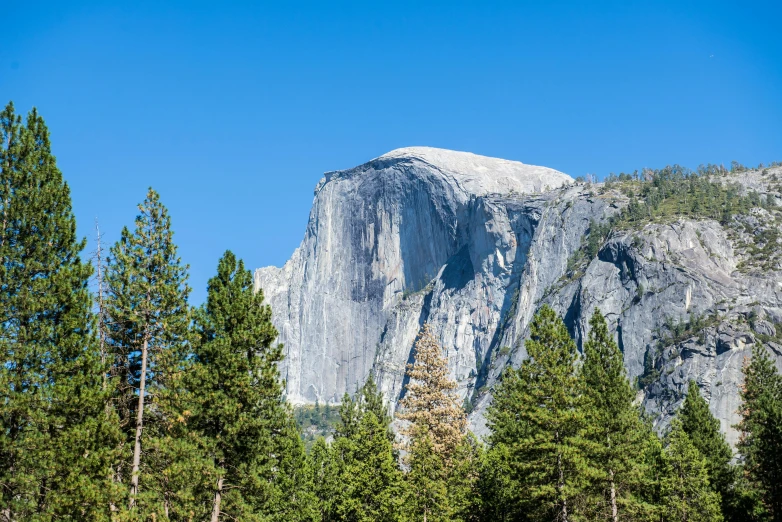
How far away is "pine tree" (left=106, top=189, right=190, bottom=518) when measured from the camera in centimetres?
3219

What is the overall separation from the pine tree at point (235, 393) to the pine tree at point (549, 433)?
13.4m

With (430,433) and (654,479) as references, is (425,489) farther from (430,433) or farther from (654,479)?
(654,479)

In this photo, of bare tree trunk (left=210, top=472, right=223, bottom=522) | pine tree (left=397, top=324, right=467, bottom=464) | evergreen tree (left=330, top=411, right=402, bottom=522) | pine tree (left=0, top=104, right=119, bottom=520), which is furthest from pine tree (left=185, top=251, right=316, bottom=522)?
pine tree (left=397, top=324, right=467, bottom=464)

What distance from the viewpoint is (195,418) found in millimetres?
33875

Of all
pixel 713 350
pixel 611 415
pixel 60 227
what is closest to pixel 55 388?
pixel 60 227

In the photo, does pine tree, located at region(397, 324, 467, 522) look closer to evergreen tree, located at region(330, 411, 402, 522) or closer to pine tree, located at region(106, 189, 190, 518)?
→ evergreen tree, located at region(330, 411, 402, 522)

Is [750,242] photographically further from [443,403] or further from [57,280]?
[57,280]

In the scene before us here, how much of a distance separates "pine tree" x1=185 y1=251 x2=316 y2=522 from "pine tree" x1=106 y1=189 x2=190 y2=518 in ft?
4.17

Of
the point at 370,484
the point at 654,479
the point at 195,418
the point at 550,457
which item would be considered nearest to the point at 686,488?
the point at 654,479

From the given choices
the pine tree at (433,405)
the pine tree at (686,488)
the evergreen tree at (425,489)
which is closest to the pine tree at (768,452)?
the pine tree at (686,488)

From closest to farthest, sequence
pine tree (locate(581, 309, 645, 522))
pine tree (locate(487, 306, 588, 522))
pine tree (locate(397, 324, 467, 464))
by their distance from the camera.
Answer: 1. pine tree (locate(487, 306, 588, 522))
2. pine tree (locate(581, 309, 645, 522))
3. pine tree (locate(397, 324, 467, 464))

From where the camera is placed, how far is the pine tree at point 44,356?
2733 centimetres

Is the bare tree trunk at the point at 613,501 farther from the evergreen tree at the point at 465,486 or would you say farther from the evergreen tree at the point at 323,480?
A: the evergreen tree at the point at 323,480

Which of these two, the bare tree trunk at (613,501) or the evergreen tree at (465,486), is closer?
the bare tree trunk at (613,501)
